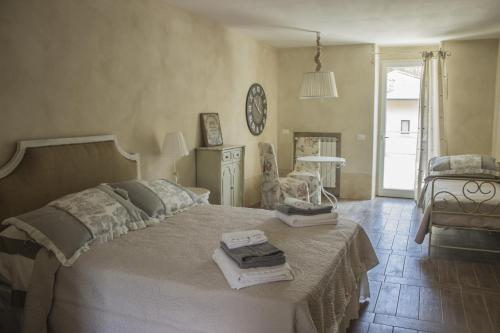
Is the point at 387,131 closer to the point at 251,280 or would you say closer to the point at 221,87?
the point at 221,87

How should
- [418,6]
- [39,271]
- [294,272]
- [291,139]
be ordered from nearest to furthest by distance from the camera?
[294,272] → [39,271] → [418,6] → [291,139]

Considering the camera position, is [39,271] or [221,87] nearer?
Answer: [39,271]

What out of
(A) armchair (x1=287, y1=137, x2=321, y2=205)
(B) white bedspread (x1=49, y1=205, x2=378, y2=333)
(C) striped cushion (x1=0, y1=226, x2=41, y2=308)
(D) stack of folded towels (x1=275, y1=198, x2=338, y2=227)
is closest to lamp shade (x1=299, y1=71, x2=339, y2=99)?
(A) armchair (x1=287, y1=137, x2=321, y2=205)

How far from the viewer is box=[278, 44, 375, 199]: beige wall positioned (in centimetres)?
727

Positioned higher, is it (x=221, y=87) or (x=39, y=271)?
(x=221, y=87)

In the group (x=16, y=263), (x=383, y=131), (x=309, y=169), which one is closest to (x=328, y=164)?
(x=309, y=169)

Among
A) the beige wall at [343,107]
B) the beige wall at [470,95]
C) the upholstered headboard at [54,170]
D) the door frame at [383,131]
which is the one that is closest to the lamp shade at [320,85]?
the beige wall at [343,107]

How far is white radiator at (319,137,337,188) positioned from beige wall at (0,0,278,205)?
81.5 inches

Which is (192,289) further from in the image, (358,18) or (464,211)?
(358,18)

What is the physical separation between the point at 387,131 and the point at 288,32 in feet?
8.91

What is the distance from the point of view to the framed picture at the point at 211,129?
522cm

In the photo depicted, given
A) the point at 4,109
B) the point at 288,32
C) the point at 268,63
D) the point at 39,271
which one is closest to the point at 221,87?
the point at 288,32

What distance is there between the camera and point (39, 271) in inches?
96.2

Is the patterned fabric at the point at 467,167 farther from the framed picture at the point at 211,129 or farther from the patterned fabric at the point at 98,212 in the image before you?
the patterned fabric at the point at 98,212
